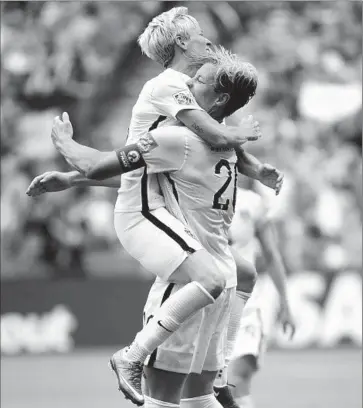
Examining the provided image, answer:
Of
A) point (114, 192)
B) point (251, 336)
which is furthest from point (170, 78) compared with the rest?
point (114, 192)

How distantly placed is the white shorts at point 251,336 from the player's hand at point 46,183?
2.09m

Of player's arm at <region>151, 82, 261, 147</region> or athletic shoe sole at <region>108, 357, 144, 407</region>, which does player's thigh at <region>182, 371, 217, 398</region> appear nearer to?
athletic shoe sole at <region>108, 357, 144, 407</region>

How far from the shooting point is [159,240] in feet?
15.7

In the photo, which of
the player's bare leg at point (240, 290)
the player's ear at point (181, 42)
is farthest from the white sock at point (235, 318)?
the player's ear at point (181, 42)

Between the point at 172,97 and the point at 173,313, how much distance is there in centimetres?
100

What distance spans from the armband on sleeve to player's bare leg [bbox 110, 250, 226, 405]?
48 cm

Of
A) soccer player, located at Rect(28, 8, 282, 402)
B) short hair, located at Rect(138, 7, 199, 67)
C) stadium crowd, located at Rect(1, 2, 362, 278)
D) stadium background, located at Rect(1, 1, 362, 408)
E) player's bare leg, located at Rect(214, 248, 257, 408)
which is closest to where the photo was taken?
soccer player, located at Rect(28, 8, 282, 402)

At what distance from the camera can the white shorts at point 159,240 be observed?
15.6 feet

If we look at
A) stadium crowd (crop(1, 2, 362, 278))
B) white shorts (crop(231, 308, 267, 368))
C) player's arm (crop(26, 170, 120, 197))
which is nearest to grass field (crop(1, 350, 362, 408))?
stadium crowd (crop(1, 2, 362, 278))

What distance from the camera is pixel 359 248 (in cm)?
1456

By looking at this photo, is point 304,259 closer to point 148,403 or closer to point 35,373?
point 35,373

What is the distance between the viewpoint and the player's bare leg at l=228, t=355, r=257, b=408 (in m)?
6.68

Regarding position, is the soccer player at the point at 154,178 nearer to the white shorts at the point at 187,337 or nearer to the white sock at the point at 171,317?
the white sock at the point at 171,317

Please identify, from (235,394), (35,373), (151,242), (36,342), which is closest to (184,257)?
(151,242)
